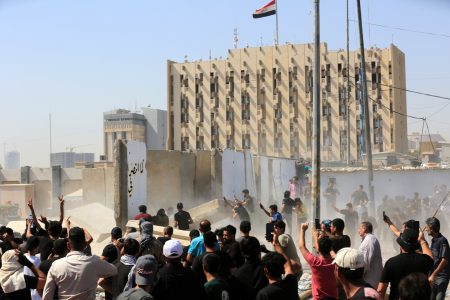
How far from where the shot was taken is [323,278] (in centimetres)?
642

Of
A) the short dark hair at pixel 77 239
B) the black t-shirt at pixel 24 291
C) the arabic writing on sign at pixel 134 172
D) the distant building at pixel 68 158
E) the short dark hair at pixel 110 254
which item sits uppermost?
the distant building at pixel 68 158

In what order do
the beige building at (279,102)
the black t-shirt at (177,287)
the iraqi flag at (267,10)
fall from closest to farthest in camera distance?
the black t-shirt at (177,287) → the iraqi flag at (267,10) → the beige building at (279,102)

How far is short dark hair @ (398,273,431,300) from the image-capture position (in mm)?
3586

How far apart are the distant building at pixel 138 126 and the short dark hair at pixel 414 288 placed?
102871 millimetres

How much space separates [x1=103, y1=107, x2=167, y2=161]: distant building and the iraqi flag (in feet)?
244

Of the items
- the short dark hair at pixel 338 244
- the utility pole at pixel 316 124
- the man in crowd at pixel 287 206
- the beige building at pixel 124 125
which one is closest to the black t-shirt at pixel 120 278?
the short dark hair at pixel 338 244

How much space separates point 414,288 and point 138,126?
4165 inches

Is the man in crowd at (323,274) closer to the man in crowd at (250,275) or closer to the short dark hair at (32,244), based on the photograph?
the man in crowd at (250,275)

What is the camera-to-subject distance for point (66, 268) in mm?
5527

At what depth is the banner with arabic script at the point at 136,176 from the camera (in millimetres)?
16938

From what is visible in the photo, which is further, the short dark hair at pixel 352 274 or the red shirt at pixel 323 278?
the red shirt at pixel 323 278

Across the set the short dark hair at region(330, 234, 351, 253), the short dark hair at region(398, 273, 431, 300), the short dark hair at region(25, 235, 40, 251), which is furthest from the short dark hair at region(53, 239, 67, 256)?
the short dark hair at region(398, 273, 431, 300)

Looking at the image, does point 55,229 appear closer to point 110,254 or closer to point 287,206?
point 110,254

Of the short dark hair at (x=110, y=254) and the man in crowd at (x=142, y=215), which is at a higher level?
the short dark hair at (x=110, y=254)
